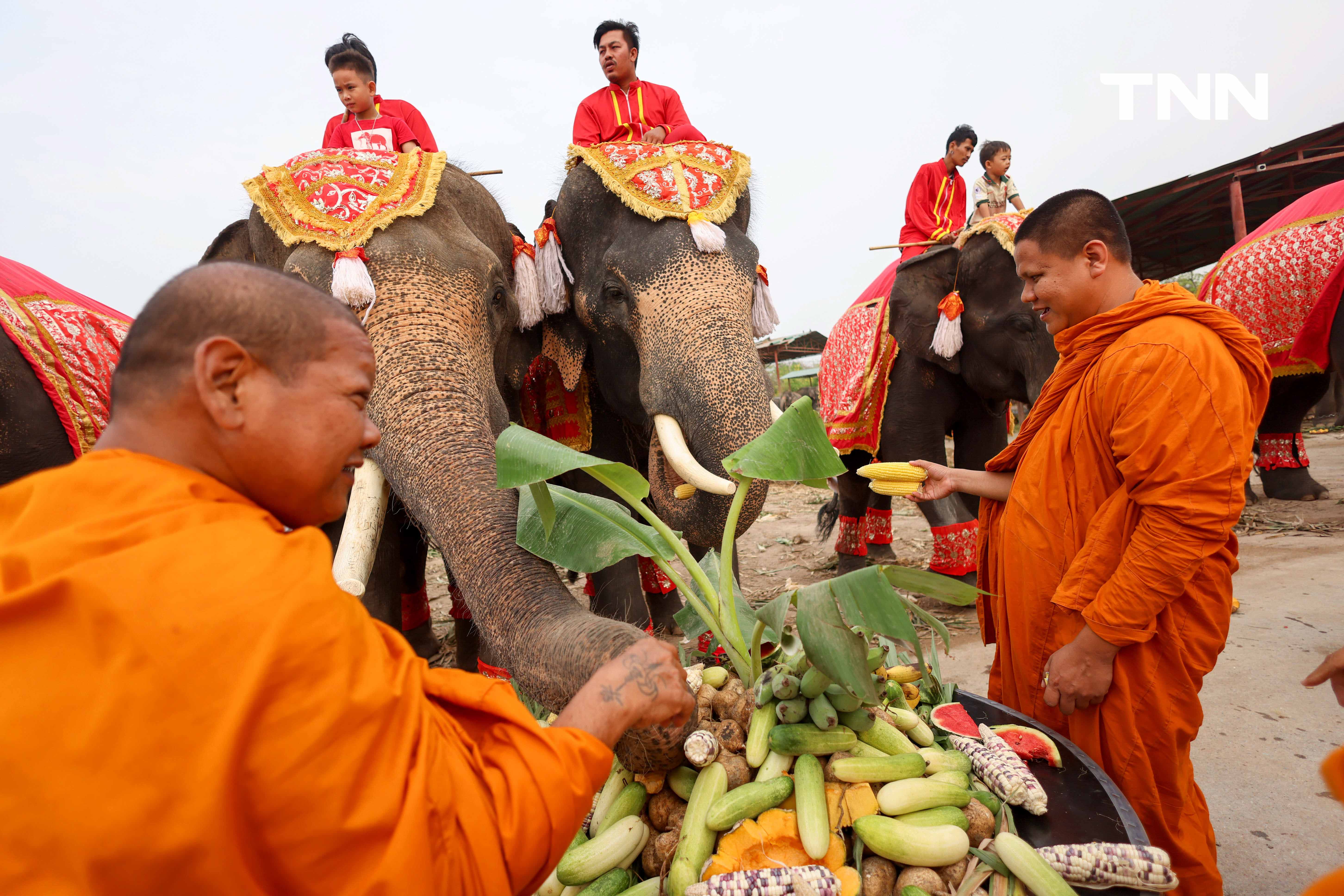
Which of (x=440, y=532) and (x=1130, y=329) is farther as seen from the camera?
(x=440, y=532)

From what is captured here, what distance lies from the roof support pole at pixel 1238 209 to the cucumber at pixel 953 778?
36.1 feet

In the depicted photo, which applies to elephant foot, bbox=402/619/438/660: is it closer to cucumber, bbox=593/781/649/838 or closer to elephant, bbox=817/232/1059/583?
elephant, bbox=817/232/1059/583

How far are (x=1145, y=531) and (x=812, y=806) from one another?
1054 millimetres

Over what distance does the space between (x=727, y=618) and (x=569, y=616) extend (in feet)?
1.31

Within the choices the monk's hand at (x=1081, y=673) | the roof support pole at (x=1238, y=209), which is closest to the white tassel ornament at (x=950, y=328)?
the monk's hand at (x=1081, y=673)

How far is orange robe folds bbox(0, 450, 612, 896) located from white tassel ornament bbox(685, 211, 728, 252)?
2504mm

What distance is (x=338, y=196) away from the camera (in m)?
2.59

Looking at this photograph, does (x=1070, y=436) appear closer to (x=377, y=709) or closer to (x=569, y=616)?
(x=569, y=616)

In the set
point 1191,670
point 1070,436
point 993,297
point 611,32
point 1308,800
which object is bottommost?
point 1308,800

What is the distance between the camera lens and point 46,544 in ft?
2.25

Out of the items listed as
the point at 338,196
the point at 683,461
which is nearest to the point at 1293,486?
the point at 683,461

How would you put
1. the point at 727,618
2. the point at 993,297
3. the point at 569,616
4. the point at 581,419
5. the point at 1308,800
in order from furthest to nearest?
the point at 993,297 < the point at 581,419 < the point at 1308,800 < the point at 727,618 < the point at 569,616

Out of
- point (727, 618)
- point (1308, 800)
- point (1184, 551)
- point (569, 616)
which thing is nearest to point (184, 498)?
point (569, 616)

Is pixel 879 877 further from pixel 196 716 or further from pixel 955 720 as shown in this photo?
pixel 196 716
